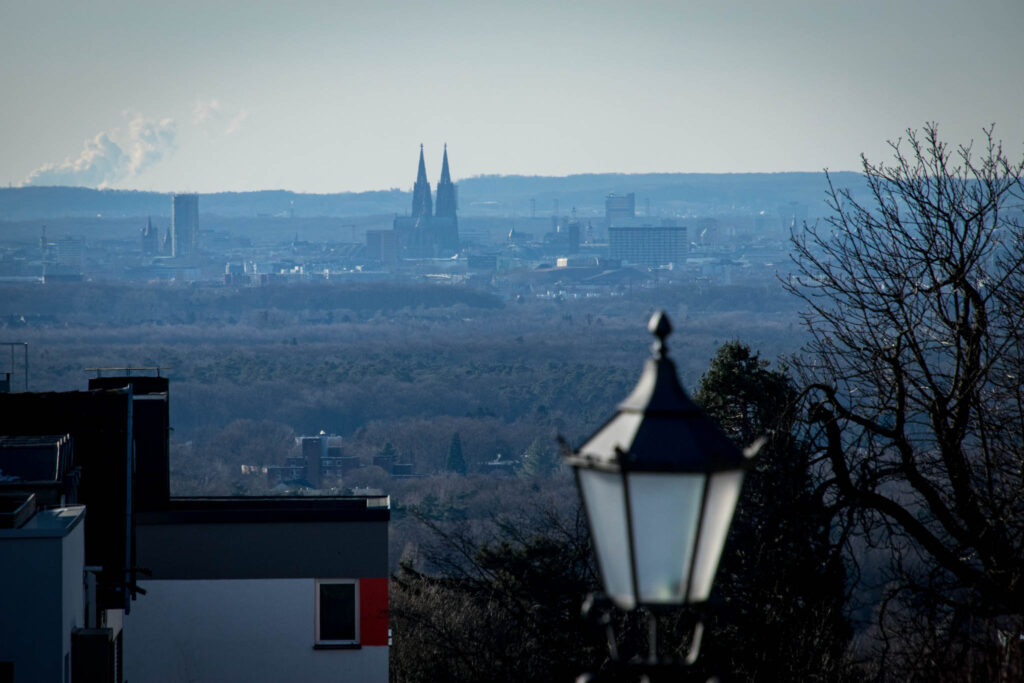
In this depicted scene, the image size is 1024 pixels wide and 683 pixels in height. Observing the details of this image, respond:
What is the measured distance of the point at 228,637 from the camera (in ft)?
55.1

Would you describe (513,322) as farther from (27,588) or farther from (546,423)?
(27,588)

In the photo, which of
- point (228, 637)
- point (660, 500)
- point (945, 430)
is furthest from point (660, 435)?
point (228, 637)

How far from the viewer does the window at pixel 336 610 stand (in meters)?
17.0

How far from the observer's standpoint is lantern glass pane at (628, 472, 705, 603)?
345 cm

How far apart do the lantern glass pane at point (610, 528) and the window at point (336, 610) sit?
13.9 meters

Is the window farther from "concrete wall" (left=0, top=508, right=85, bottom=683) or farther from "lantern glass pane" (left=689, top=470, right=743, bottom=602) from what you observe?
"lantern glass pane" (left=689, top=470, right=743, bottom=602)

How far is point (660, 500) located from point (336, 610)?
47.6 feet

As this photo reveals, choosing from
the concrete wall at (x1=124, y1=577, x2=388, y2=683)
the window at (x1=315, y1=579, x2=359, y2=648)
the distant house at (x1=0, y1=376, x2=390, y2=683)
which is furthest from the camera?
the window at (x1=315, y1=579, x2=359, y2=648)

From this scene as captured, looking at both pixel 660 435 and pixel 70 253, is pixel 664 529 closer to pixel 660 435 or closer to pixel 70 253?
pixel 660 435

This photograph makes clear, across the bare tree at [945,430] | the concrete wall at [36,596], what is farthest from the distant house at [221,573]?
the bare tree at [945,430]

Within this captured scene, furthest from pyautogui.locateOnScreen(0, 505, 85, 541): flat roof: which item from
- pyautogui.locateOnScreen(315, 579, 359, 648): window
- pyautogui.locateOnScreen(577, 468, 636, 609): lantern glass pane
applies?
pyautogui.locateOnScreen(577, 468, 636, 609): lantern glass pane

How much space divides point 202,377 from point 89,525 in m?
96.2

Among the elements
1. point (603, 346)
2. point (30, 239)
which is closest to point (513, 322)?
point (603, 346)

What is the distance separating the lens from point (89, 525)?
572 inches
